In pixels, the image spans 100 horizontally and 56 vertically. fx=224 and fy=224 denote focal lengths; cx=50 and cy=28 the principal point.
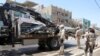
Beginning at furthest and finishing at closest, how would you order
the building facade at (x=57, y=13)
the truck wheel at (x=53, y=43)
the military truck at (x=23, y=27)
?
the building facade at (x=57, y=13) < the truck wheel at (x=53, y=43) < the military truck at (x=23, y=27)

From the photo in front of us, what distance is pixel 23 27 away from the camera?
12.6 m

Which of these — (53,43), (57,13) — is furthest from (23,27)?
(57,13)

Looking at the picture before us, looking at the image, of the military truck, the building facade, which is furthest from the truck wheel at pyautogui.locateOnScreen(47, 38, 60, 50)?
the building facade

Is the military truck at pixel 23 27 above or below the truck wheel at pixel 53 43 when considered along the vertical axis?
above

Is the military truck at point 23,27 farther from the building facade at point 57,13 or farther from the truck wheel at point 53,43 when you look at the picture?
the building facade at point 57,13

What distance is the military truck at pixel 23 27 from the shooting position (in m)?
12.1

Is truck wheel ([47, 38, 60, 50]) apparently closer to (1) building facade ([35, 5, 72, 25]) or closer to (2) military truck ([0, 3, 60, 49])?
(2) military truck ([0, 3, 60, 49])

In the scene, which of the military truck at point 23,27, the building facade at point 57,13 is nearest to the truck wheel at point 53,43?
the military truck at point 23,27

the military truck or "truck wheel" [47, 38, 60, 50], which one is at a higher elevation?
the military truck

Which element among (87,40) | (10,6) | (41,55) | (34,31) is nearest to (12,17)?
(10,6)

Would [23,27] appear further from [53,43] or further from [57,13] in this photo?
[57,13]

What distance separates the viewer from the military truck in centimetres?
1215

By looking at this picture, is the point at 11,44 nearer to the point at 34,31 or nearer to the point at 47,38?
the point at 34,31

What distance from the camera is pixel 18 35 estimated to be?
12.2 metres
